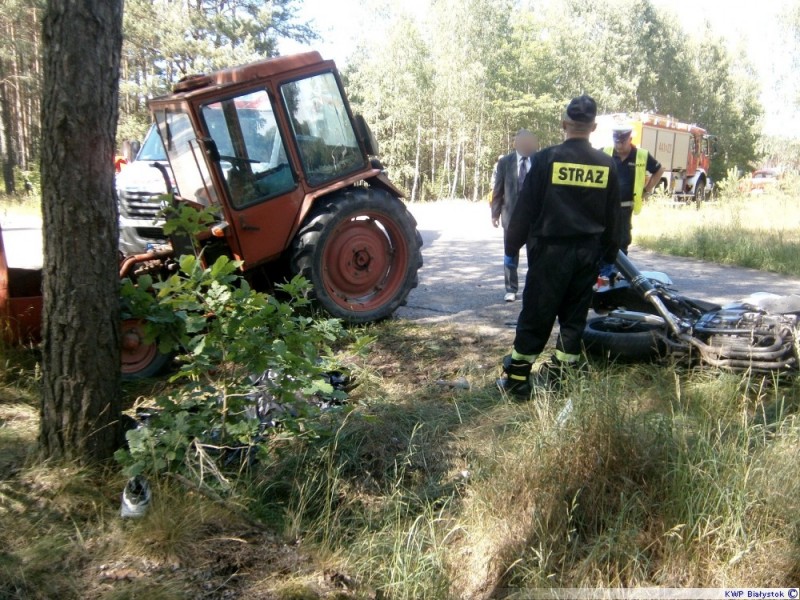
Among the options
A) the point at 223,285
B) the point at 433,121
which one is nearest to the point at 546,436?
the point at 223,285

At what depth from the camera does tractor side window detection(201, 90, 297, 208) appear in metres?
5.61

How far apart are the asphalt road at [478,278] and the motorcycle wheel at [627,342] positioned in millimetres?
1480

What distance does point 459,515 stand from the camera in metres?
3.11

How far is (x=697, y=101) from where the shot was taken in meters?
46.4

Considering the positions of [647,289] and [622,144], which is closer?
[647,289]

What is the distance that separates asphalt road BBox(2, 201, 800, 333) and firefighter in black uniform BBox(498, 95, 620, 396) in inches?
74.1

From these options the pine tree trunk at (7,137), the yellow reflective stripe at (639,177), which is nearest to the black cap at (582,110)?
the yellow reflective stripe at (639,177)

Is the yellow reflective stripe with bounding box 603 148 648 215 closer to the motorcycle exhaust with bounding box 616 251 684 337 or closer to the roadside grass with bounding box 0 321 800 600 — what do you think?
the motorcycle exhaust with bounding box 616 251 684 337

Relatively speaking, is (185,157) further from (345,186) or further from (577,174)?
(577,174)

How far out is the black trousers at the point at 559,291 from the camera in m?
4.11

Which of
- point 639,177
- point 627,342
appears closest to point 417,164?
point 639,177

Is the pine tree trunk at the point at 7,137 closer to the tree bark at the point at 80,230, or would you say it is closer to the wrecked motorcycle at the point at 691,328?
the tree bark at the point at 80,230

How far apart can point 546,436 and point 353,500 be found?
38.8 inches

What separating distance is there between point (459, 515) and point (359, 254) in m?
3.63
